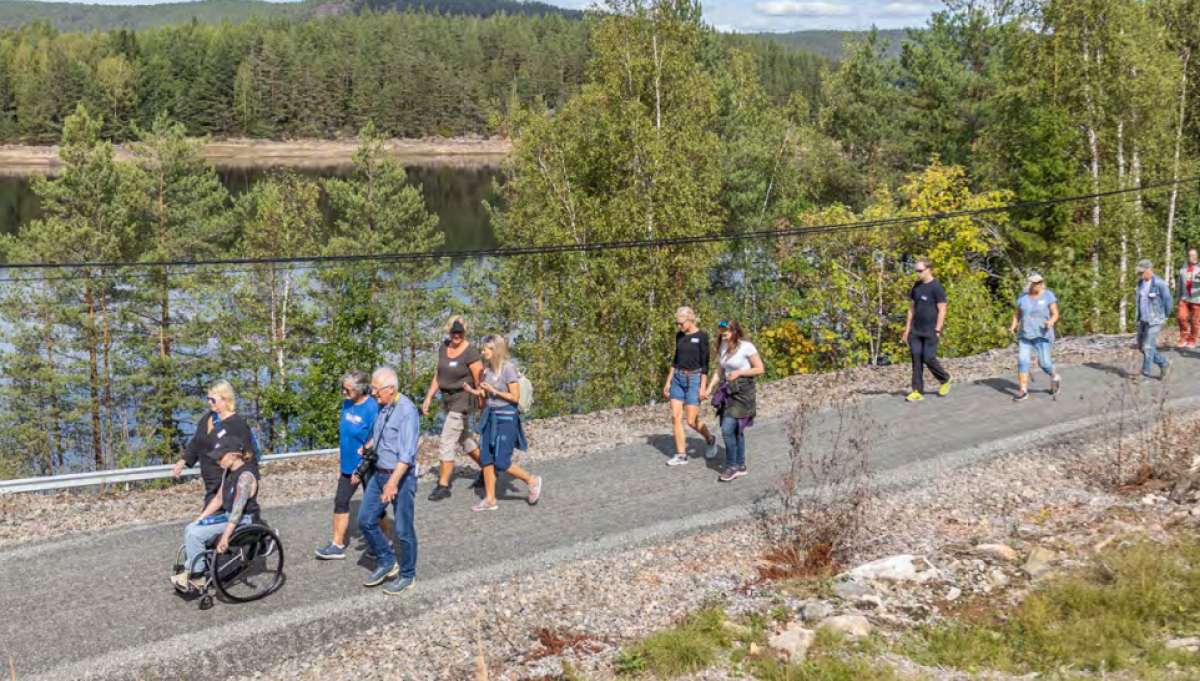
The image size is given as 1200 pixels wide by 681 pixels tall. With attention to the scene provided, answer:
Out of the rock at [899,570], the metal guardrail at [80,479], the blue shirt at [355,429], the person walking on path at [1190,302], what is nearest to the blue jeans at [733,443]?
the rock at [899,570]

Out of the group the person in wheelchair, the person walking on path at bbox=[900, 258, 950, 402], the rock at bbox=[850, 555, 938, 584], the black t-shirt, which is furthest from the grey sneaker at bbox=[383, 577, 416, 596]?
the black t-shirt

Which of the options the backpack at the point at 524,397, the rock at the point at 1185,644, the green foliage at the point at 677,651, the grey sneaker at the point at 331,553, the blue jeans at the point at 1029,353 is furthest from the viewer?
the blue jeans at the point at 1029,353

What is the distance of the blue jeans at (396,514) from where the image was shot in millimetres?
8203

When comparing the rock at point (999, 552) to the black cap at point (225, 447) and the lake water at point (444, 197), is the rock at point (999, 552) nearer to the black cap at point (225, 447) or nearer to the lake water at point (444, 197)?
the black cap at point (225, 447)

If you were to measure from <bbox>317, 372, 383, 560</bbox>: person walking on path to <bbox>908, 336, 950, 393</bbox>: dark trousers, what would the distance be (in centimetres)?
883

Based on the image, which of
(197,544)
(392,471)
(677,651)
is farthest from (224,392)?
(677,651)

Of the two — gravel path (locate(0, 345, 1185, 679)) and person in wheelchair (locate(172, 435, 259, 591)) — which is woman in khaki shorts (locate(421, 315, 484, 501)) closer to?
gravel path (locate(0, 345, 1185, 679))

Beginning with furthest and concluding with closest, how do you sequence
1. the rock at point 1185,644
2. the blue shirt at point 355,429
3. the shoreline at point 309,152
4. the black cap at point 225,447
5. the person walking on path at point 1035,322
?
1. the shoreline at point 309,152
2. the person walking on path at point 1035,322
3. the blue shirt at point 355,429
4. the black cap at point 225,447
5. the rock at point 1185,644

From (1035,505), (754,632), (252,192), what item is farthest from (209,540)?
(252,192)

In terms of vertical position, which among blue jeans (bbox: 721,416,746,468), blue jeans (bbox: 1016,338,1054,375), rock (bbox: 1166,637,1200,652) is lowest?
rock (bbox: 1166,637,1200,652)

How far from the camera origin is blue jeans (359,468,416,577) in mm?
8203

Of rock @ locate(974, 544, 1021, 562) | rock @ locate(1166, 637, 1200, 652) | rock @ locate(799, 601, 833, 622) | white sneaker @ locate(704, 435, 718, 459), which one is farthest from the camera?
white sneaker @ locate(704, 435, 718, 459)

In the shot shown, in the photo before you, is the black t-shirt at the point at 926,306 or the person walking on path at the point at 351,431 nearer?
the person walking on path at the point at 351,431

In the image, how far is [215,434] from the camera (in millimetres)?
8352
